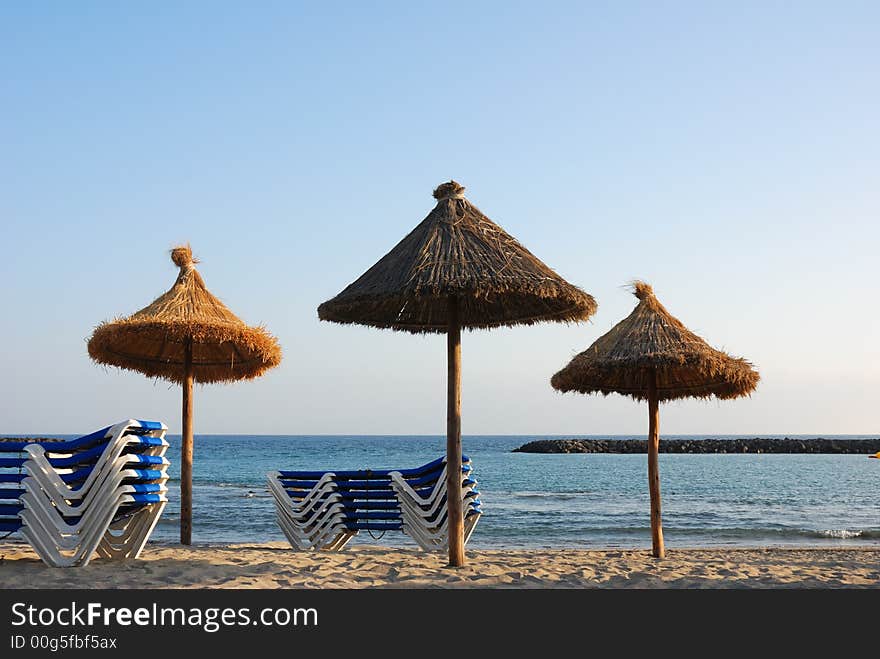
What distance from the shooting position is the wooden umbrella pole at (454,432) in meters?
7.02

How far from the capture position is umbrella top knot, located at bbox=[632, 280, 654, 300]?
365 inches

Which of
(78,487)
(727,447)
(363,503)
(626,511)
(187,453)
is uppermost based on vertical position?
(187,453)

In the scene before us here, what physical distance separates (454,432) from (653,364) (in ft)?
8.00

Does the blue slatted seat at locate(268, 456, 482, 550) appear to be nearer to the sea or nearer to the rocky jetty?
the sea

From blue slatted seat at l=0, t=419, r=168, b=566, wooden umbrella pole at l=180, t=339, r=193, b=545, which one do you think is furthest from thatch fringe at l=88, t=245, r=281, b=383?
blue slatted seat at l=0, t=419, r=168, b=566

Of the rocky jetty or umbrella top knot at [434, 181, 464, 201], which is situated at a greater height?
umbrella top knot at [434, 181, 464, 201]

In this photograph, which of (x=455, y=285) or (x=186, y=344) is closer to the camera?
(x=455, y=285)

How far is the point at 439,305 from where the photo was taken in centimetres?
817

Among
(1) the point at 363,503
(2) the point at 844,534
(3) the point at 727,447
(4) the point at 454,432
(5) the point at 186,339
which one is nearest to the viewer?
(4) the point at 454,432

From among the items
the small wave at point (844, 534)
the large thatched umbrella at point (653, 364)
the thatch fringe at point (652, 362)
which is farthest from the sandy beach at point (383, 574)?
the small wave at point (844, 534)

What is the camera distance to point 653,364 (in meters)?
8.26

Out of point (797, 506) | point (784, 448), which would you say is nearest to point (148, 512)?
point (797, 506)

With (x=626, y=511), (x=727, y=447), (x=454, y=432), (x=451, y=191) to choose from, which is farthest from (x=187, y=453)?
(x=727, y=447)

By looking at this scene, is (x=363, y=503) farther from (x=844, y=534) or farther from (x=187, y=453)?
(x=844, y=534)
